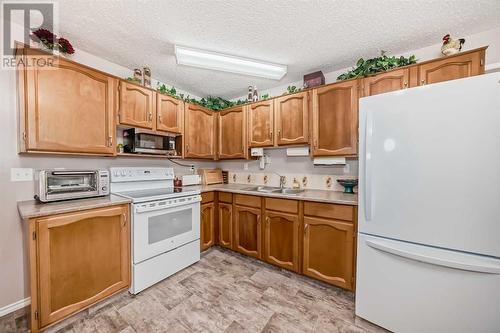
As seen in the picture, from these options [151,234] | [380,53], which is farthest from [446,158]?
[151,234]

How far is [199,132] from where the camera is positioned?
296cm

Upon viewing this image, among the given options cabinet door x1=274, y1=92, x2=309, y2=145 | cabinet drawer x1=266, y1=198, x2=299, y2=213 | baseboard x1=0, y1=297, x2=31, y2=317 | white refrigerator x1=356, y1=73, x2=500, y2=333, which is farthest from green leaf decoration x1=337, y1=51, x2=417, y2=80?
baseboard x1=0, y1=297, x2=31, y2=317

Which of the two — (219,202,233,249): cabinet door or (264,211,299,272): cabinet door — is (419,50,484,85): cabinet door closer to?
(264,211,299,272): cabinet door

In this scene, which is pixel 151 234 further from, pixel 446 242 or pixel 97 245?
pixel 446 242

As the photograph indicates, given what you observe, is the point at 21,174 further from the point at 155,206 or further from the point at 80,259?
the point at 155,206


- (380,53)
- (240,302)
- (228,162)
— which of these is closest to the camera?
(240,302)

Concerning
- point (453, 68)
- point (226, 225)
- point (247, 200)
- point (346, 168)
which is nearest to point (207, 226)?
point (226, 225)

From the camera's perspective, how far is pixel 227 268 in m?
2.36

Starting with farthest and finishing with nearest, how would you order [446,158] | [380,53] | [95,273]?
[380,53] → [95,273] → [446,158]

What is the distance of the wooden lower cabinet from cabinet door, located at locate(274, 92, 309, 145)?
1.94 m

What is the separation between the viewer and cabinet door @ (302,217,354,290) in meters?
1.83

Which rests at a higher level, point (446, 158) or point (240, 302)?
point (446, 158)

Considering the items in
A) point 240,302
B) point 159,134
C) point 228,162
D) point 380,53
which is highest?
point 380,53

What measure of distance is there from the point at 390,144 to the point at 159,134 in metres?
2.48
